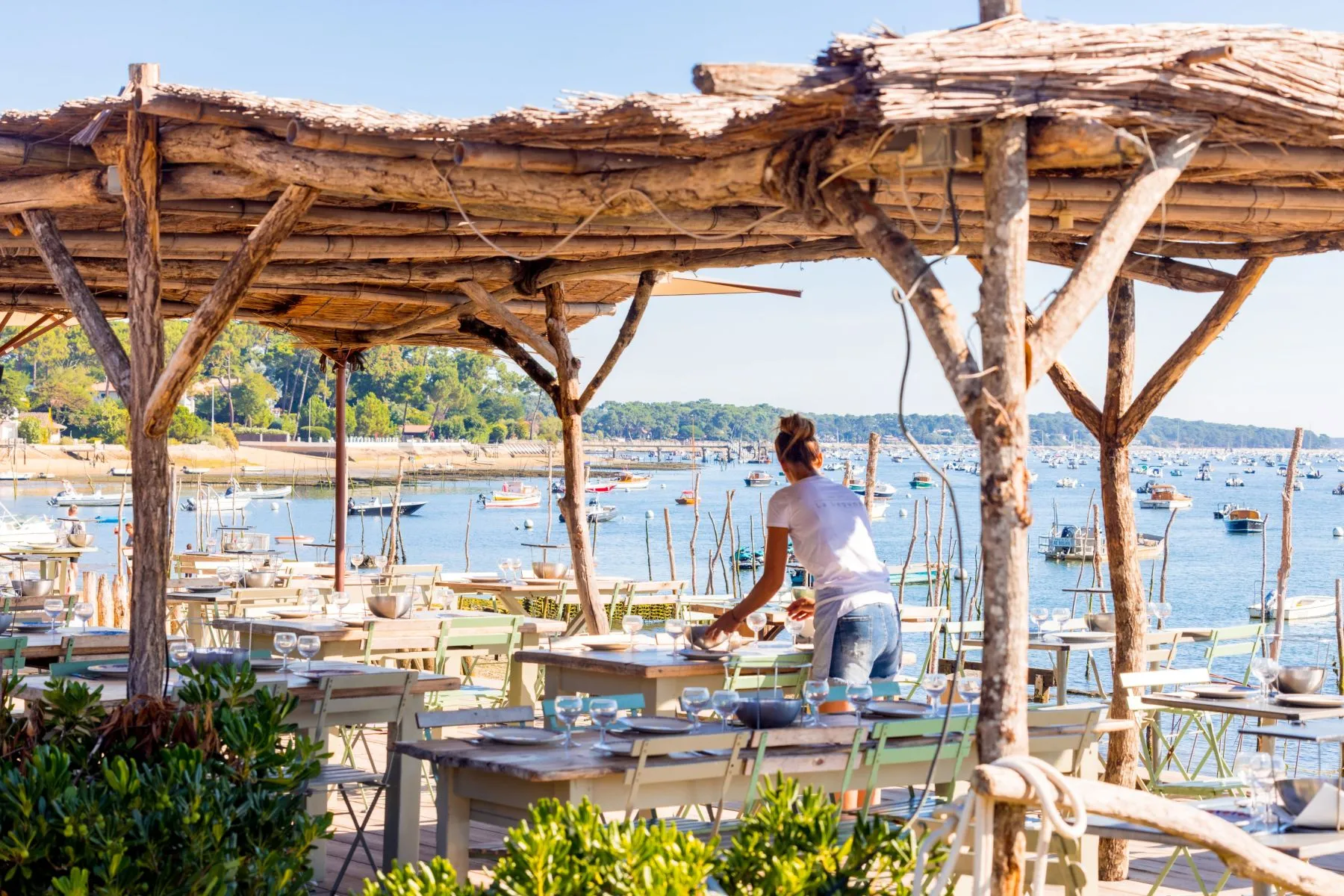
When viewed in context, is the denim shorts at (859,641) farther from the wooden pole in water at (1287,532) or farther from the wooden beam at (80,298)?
the wooden pole in water at (1287,532)

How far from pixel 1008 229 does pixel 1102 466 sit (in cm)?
295

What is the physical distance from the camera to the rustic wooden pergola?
3.48 m

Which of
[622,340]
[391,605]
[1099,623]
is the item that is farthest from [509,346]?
[1099,623]

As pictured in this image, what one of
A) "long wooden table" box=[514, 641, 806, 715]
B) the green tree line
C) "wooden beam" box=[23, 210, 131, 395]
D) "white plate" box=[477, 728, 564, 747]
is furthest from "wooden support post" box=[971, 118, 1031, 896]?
the green tree line

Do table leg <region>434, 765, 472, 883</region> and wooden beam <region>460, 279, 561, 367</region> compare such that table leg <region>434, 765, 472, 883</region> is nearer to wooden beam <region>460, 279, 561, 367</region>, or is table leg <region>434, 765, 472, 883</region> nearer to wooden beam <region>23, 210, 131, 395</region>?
wooden beam <region>23, 210, 131, 395</region>

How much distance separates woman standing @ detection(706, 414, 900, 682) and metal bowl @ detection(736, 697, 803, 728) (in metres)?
0.93

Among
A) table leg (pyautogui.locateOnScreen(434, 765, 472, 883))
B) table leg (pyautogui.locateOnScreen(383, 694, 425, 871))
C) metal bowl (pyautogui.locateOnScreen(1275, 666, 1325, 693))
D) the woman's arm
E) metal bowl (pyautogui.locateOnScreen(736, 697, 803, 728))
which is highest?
the woman's arm

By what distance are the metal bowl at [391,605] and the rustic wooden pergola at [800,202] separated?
1291mm

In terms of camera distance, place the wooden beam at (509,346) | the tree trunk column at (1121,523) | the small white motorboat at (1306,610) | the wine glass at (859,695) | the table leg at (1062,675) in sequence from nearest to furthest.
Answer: the wine glass at (859,695), the tree trunk column at (1121,523), the table leg at (1062,675), the wooden beam at (509,346), the small white motorboat at (1306,610)

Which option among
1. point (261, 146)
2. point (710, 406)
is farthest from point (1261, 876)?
point (710, 406)

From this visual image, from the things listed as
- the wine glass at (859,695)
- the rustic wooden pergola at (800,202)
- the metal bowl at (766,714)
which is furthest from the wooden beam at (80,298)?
the wine glass at (859,695)

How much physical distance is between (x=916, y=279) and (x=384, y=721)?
9.63 ft

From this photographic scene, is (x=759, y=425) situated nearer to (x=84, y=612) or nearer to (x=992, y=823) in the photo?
(x=84, y=612)

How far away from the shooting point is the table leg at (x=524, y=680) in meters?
7.48
